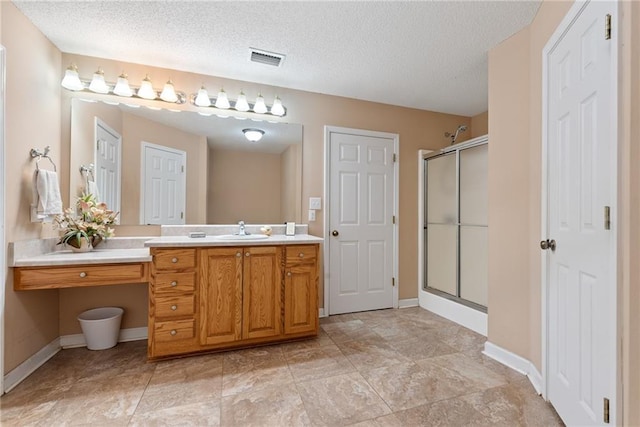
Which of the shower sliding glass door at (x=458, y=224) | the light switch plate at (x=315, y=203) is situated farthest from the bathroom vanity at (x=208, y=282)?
the shower sliding glass door at (x=458, y=224)

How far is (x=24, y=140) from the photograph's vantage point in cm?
182

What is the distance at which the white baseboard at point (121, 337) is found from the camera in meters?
2.23

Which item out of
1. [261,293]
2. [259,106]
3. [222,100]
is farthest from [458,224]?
[222,100]

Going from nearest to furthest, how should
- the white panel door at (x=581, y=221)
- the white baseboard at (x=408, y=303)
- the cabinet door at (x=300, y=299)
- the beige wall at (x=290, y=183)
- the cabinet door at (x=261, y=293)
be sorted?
the white panel door at (x=581, y=221)
the cabinet door at (x=261, y=293)
the cabinet door at (x=300, y=299)
the beige wall at (x=290, y=183)
the white baseboard at (x=408, y=303)

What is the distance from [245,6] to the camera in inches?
68.7

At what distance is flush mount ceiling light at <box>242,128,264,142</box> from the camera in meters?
2.72

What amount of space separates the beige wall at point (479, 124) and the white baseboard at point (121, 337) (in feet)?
13.9

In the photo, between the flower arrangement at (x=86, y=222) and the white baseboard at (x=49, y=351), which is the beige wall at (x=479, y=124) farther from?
the white baseboard at (x=49, y=351)

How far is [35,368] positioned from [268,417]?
5.69 ft

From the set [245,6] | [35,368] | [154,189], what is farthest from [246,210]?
[35,368]

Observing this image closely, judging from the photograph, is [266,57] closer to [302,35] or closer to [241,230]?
[302,35]

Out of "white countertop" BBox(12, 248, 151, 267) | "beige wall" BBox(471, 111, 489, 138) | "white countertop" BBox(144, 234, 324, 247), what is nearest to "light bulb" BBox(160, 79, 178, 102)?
"white countertop" BBox(144, 234, 324, 247)

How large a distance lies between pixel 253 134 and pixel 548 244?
2471 mm

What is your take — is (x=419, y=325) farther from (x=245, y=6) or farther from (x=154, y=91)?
(x=154, y=91)
